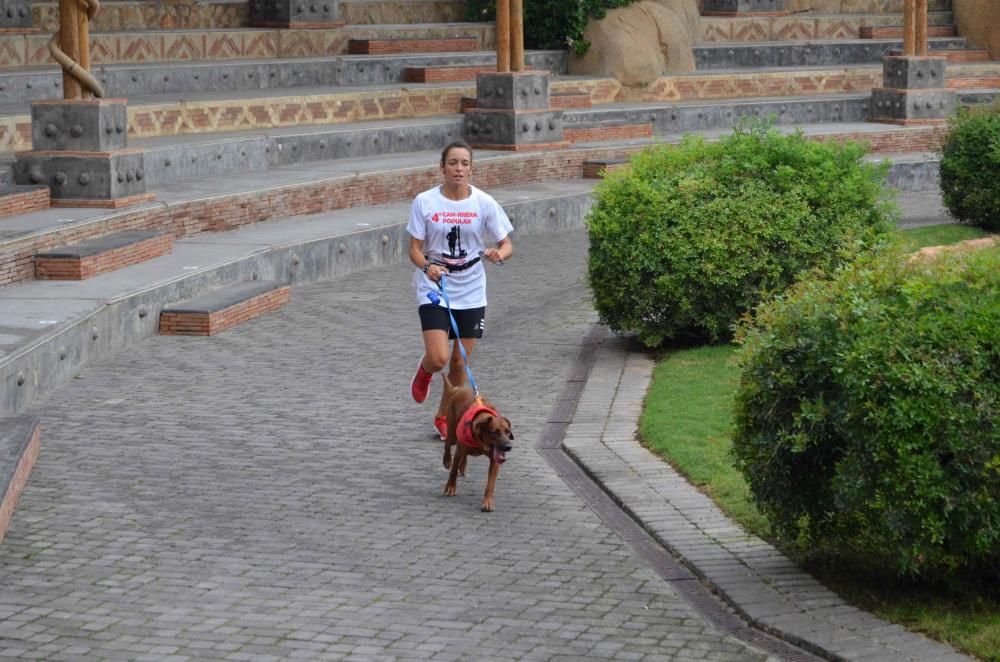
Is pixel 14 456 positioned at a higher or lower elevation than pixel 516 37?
lower

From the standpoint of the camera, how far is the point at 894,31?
2770 cm

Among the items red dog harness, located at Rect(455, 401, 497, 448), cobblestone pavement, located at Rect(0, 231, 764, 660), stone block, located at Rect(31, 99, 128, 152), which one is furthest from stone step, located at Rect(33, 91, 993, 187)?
red dog harness, located at Rect(455, 401, 497, 448)

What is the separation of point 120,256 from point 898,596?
276 inches

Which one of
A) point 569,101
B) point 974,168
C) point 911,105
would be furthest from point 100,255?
point 911,105

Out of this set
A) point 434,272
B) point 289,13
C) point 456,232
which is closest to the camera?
point 434,272

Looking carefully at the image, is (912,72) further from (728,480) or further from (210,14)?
(728,480)

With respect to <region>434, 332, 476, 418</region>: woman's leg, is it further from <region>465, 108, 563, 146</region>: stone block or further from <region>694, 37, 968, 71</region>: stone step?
<region>694, 37, 968, 71</region>: stone step

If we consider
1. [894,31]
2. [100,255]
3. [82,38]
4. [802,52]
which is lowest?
[100,255]

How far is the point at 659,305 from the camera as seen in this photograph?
1041cm

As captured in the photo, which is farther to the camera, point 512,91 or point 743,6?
point 743,6

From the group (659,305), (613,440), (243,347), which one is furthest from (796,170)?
(243,347)

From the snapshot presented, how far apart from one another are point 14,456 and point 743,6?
863 inches

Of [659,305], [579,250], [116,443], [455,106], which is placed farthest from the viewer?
[455,106]

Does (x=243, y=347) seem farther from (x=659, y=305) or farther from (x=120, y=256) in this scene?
(x=659, y=305)
